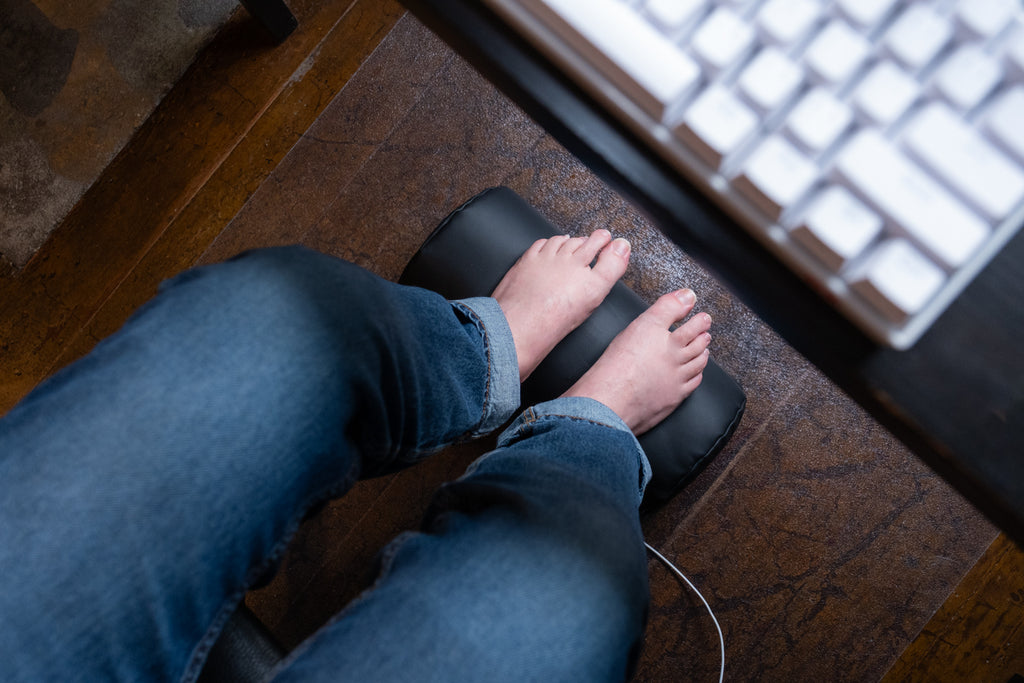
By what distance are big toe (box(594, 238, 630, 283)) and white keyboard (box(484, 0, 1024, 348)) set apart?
402 mm

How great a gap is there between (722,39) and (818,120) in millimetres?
74

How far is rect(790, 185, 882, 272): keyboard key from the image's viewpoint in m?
0.40

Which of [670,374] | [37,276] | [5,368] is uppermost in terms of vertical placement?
[670,374]

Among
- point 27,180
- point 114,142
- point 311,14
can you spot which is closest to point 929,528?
point 311,14

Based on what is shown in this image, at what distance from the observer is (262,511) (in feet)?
1.73

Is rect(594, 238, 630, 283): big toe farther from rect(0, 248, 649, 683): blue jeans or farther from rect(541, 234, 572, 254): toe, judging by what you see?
rect(0, 248, 649, 683): blue jeans

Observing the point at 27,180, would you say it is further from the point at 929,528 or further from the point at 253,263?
the point at 929,528

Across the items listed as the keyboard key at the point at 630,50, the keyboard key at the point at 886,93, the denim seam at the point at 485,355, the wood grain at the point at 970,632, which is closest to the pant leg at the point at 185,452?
the denim seam at the point at 485,355

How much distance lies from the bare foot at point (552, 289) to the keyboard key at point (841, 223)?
40 cm

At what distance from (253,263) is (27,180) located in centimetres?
78

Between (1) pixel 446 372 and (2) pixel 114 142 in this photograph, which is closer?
(1) pixel 446 372

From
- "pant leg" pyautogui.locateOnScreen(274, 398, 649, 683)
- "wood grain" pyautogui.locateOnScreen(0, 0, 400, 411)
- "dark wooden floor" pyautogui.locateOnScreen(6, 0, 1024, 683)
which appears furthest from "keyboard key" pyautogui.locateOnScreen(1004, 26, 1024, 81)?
"wood grain" pyautogui.locateOnScreen(0, 0, 400, 411)

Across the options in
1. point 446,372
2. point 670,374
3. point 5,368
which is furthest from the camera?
point 5,368

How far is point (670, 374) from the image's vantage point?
2.59 ft
